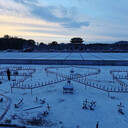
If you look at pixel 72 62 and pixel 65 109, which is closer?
pixel 65 109

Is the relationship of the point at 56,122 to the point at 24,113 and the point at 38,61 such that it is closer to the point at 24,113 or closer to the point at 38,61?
the point at 24,113

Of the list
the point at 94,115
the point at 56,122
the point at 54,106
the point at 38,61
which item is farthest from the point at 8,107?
the point at 38,61

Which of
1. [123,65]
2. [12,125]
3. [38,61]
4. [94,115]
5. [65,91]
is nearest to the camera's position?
[12,125]

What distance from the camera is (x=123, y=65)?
2509 centimetres

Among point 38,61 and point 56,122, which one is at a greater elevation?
point 38,61

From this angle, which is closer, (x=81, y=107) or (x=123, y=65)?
(x=81, y=107)

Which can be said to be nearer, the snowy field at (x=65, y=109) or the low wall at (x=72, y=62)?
the snowy field at (x=65, y=109)

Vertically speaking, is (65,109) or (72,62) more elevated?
(72,62)

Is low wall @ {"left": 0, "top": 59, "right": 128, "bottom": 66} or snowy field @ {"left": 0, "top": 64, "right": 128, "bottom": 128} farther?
low wall @ {"left": 0, "top": 59, "right": 128, "bottom": 66}

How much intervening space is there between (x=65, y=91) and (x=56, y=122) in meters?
4.15

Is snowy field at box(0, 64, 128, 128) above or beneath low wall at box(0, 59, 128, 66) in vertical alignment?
beneath

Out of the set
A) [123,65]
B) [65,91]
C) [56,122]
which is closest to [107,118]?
[56,122]

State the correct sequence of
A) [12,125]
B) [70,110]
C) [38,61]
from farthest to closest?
1. [38,61]
2. [70,110]
3. [12,125]

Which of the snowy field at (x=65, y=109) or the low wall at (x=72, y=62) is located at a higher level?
the low wall at (x=72, y=62)
